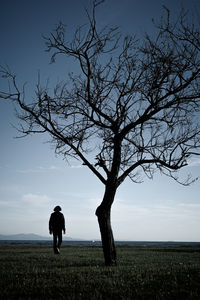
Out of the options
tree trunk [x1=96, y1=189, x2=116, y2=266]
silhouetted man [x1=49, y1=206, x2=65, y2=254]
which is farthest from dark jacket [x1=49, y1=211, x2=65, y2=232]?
tree trunk [x1=96, y1=189, x2=116, y2=266]

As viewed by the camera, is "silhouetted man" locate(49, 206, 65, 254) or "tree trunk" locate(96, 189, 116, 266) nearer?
"tree trunk" locate(96, 189, 116, 266)

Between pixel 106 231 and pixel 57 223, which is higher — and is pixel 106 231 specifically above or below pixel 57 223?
below

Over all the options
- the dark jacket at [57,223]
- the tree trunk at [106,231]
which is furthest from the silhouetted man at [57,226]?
the tree trunk at [106,231]

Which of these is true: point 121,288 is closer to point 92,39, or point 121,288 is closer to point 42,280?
point 42,280

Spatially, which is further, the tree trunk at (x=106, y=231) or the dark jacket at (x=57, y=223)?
the dark jacket at (x=57, y=223)

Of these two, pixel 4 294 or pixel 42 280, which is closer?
pixel 4 294

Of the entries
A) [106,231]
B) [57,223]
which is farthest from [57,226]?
[106,231]

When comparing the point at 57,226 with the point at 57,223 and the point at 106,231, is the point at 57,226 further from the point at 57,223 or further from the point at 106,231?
the point at 106,231

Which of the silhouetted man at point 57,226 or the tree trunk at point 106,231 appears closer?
the tree trunk at point 106,231

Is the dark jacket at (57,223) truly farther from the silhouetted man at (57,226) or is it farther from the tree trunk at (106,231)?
the tree trunk at (106,231)

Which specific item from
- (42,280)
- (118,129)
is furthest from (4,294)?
(118,129)

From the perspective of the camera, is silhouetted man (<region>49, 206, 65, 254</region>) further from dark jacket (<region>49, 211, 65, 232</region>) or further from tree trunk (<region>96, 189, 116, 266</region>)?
tree trunk (<region>96, 189, 116, 266</region>)

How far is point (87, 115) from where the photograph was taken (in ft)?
38.3

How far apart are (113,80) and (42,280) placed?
814cm
